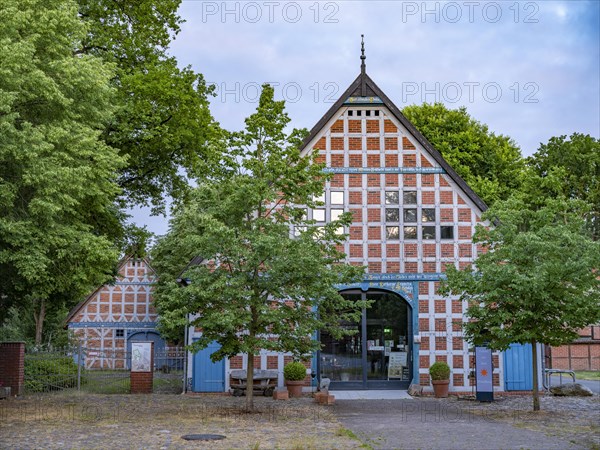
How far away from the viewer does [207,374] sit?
80.6ft

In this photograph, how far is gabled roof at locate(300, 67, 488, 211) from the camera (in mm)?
25328

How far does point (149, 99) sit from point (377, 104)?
7739 mm

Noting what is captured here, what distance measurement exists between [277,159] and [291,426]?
23.3 ft

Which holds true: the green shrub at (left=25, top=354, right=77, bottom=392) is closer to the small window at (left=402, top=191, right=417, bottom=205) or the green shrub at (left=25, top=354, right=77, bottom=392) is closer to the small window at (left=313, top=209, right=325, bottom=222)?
the small window at (left=313, top=209, right=325, bottom=222)

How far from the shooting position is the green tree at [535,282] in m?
18.5

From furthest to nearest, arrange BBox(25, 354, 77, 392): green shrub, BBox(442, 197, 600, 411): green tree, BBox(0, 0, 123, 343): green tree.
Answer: BBox(25, 354, 77, 392): green shrub → BBox(442, 197, 600, 411): green tree → BBox(0, 0, 123, 343): green tree

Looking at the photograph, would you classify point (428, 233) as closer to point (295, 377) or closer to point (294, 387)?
point (295, 377)

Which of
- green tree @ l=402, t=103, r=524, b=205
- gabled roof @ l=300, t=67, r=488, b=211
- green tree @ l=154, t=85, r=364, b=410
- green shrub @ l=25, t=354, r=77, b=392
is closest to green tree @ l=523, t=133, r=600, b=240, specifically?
green tree @ l=402, t=103, r=524, b=205

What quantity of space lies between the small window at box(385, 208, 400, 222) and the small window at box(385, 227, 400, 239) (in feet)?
0.98

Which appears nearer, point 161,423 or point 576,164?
point 161,423

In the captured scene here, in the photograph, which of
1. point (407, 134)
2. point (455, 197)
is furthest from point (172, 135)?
point (455, 197)

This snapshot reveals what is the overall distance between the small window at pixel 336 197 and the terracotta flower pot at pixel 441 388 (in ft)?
22.1

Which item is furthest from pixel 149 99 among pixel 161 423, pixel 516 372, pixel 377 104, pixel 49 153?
pixel 516 372

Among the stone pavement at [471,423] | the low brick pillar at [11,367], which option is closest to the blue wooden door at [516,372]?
the stone pavement at [471,423]
